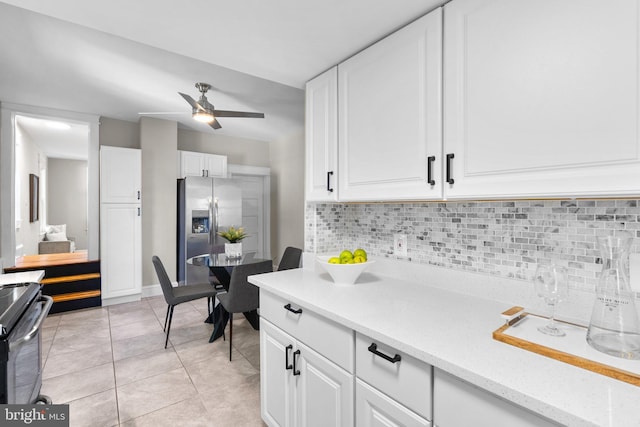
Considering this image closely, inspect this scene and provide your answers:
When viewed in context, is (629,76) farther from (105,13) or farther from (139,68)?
(139,68)

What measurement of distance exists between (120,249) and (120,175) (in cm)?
100

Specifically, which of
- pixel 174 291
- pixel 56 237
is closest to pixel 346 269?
pixel 174 291

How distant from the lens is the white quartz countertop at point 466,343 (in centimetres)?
66

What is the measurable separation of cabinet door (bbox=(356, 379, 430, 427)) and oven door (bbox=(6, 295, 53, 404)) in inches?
54.7

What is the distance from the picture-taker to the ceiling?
4.55 ft

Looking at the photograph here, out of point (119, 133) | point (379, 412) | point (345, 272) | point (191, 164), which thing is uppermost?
point (119, 133)

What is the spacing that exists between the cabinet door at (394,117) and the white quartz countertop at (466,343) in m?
0.47

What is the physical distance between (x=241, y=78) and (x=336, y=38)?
1825 millimetres

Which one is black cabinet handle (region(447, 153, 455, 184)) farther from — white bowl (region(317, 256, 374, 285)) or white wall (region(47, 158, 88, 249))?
white wall (region(47, 158, 88, 249))

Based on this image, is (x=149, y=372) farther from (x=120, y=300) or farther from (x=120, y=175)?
(x=120, y=175)

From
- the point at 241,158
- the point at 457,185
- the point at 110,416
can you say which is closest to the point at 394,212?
the point at 457,185

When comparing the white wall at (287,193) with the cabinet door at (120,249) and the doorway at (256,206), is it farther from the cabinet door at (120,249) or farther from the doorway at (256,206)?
the cabinet door at (120,249)

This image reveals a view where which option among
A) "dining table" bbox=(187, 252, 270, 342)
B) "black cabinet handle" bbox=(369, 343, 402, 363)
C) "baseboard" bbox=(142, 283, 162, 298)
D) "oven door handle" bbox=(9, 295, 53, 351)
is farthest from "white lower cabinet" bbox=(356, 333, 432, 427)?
"baseboard" bbox=(142, 283, 162, 298)

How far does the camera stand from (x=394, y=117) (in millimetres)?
1454
